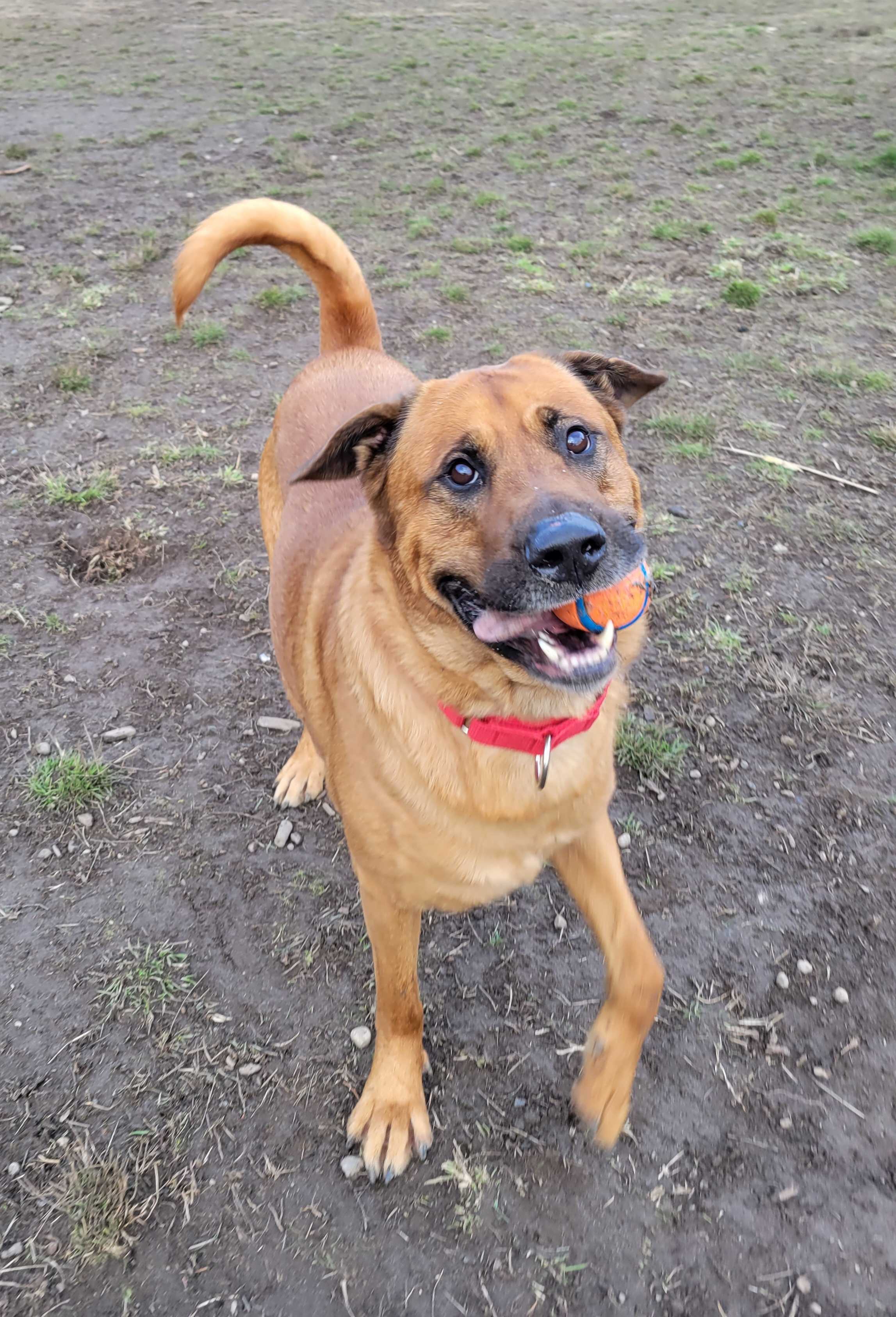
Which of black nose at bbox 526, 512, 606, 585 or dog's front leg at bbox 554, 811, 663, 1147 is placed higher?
black nose at bbox 526, 512, 606, 585

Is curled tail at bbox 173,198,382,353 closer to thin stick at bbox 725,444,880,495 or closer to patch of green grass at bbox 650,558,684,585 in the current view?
patch of green grass at bbox 650,558,684,585

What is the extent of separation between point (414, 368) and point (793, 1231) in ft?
15.2

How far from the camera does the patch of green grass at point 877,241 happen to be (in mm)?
6328

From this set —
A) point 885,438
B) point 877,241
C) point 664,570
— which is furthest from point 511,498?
point 877,241

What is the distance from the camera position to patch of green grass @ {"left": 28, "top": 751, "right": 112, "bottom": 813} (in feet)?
9.59


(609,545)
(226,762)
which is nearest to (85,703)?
(226,762)

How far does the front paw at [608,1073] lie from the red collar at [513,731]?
0.69 meters

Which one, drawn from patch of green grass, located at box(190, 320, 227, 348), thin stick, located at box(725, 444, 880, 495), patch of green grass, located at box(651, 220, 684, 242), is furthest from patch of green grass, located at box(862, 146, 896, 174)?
patch of green grass, located at box(190, 320, 227, 348)

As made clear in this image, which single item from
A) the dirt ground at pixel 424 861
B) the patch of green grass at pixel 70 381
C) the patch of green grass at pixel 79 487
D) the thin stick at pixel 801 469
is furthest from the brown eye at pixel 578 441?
the patch of green grass at pixel 70 381

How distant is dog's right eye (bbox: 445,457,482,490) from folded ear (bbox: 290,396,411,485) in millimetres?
233

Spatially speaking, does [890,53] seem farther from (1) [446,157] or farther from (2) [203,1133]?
(2) [203,1133]

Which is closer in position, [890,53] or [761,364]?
[761,364]

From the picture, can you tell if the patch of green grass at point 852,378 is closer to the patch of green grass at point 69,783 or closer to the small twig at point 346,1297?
the patch of green grass at point 69,783

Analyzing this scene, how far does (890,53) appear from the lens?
11.9m
